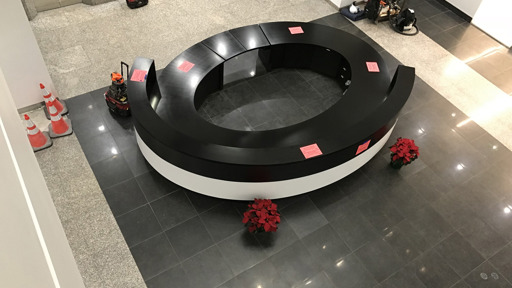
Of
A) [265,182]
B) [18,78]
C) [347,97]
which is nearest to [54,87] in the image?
[18,78]

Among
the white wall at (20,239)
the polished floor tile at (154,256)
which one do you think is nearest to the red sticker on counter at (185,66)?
the polished floor tile at (154,256)

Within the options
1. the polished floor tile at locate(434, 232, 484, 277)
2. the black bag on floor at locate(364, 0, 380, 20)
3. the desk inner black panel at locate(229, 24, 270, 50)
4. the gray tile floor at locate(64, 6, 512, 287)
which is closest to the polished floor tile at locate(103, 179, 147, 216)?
the gray tile floor at locate(64, 6, 512, 287)

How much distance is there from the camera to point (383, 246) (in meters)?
5.21

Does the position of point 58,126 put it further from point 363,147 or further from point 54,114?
point 363,147

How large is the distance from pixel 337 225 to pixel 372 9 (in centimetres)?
490

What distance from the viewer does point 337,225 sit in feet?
17.6

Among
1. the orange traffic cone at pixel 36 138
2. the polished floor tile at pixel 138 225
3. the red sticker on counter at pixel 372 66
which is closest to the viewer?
the polished floor tile at pixel 138 225

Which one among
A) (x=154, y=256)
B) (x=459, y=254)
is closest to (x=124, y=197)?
(x=154, y=256)

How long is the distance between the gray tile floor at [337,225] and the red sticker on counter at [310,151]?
2.90 ft

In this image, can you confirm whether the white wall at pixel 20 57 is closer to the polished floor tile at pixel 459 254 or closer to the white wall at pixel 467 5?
the polished floor tile at pixel 459 254

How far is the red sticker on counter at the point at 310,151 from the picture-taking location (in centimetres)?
495

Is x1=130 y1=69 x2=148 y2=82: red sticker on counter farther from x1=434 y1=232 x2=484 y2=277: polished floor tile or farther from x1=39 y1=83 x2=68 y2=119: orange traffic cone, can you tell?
x1=434 y1=232 x2=484 y2=277: polished floor tile

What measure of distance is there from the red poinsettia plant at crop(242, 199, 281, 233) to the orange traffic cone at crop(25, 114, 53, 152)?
3.15 meters

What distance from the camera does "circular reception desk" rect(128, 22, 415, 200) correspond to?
4.95m
